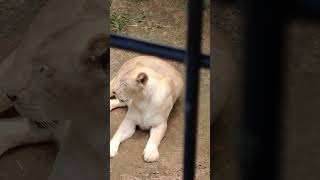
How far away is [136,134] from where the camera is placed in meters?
2.66

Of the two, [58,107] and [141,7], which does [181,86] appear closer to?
[141,7]

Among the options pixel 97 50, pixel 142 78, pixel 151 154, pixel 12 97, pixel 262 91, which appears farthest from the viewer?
pixel 142 78

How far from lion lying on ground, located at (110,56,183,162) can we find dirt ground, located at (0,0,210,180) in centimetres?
4

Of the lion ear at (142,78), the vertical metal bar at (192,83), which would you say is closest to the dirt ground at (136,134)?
the lion ear at (142,78)

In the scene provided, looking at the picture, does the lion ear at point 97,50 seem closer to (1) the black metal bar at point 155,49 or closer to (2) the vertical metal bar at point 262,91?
(1) the black metal bar at point 155,49

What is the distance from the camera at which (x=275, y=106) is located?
30cm

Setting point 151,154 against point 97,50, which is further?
point 151,154

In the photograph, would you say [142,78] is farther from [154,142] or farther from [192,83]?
[192,83]

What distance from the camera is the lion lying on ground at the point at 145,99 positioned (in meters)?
2.58

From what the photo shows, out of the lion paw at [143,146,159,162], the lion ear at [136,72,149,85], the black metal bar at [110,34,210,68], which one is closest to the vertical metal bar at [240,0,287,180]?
the black metal bar at [110,34,210,68]

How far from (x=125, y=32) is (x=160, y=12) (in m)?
0.28

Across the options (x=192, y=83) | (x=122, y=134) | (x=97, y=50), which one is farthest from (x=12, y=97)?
(x=192, y=83)

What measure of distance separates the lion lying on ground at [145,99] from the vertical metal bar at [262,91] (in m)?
2.17

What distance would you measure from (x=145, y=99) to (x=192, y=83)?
7.23ft
